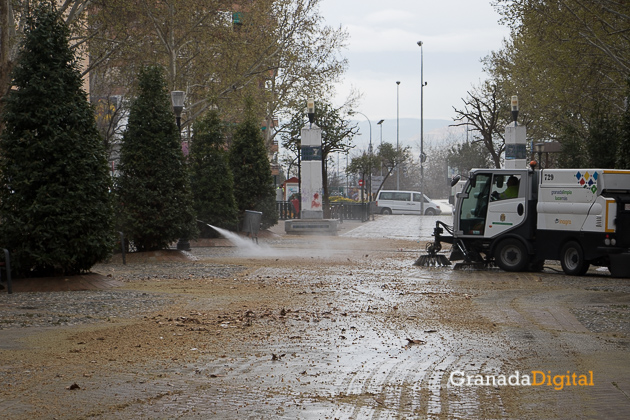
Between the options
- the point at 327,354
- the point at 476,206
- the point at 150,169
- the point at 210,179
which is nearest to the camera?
the point at 327,354

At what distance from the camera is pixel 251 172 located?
3328 centimetres

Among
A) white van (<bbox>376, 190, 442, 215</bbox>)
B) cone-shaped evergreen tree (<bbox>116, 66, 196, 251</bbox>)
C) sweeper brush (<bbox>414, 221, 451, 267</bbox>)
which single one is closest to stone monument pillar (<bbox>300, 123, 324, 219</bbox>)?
cone-shaped evergreen tree (<bbox>116, 66, 196, 251</bbox>)

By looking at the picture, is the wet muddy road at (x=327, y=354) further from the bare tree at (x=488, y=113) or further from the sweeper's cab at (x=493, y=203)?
the bare tree at (x=488, y=113)

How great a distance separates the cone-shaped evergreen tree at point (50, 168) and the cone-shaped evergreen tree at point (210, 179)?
534 inches

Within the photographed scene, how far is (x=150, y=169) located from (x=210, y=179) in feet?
26.0

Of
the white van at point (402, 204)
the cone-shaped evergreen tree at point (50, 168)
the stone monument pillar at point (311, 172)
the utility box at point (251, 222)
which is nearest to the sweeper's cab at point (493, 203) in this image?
the cone-shaped evergreen tree at point (50, 168)

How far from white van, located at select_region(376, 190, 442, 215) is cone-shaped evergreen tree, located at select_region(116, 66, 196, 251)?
47.4 meters

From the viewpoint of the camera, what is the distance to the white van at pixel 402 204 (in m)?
67.0

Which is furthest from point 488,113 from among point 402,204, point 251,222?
point 251,222

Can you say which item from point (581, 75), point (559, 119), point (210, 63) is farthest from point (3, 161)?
point (559, 119)

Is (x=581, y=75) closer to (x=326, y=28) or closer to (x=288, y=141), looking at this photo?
(x=326, y=28)

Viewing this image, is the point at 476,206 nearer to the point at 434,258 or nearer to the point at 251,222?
the point at 434,258

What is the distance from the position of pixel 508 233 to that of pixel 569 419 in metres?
13.4

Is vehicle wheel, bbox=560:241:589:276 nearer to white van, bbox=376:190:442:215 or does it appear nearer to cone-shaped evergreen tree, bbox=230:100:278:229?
cone-shaped evergreen tree, bbox=230:100:278:229
